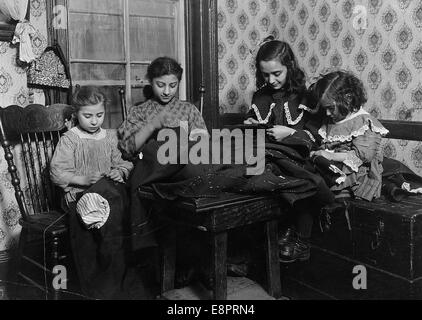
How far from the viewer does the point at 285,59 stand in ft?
9.25

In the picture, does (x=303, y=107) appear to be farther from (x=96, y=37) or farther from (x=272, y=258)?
(x=96, y=37)

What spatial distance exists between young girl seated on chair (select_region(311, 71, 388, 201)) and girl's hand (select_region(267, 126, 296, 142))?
7.3 inches

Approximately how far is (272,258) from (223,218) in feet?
1.59

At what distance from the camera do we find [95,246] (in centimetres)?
256

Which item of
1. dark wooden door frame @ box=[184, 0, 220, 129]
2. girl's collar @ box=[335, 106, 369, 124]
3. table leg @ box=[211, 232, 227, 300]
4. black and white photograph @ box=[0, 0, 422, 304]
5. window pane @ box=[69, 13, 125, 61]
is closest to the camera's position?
table leg @ box=[211, 232, 227, 300]

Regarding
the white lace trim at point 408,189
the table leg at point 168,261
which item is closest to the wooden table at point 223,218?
the table leg at point 168,261

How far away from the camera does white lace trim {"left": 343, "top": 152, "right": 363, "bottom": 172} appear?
2.49 m

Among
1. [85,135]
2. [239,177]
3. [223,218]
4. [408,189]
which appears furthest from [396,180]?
[85,135]

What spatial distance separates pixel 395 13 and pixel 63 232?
7.81ft

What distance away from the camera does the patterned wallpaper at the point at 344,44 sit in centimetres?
308

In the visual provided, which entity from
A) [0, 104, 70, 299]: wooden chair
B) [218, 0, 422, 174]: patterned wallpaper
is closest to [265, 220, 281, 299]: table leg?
[0, 104, 70, 299]: wooden chair

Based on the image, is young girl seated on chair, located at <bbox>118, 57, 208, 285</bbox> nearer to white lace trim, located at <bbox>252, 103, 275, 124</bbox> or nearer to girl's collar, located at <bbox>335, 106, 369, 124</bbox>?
white lace trim, located at <bbox>252, 103, 275, 124</bbox>
